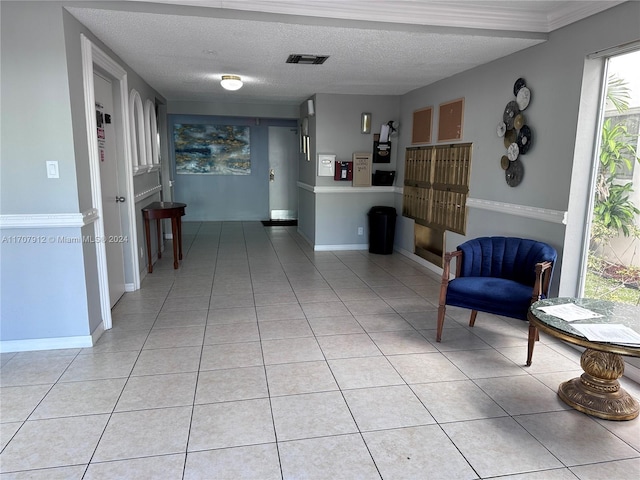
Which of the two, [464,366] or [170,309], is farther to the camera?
[170,309]

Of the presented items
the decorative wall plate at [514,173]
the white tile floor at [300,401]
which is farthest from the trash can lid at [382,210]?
the decorative wall plate at [514,173]

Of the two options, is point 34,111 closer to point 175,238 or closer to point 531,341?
point 175,238

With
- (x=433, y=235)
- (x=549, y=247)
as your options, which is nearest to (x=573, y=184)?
(x=549, y=247)

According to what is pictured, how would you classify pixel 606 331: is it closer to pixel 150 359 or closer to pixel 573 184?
pixel 573 184

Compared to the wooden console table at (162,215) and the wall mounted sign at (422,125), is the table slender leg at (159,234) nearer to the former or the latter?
the wooden console table at (162,215)

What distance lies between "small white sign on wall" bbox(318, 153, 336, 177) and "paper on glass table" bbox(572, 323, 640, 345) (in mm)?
4234

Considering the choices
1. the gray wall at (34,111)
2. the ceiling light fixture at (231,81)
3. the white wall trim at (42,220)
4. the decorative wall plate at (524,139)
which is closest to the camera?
the gray wall at (34,111)

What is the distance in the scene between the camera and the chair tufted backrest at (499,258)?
3145 millimetres

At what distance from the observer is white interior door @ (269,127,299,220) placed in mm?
8797

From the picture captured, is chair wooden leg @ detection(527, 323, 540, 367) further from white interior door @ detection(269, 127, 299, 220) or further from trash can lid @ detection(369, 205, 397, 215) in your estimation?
white interior door @ detection(269, 127, 299, 220)

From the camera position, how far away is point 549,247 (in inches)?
118

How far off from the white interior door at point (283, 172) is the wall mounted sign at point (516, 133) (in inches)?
216

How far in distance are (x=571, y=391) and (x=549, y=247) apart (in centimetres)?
104

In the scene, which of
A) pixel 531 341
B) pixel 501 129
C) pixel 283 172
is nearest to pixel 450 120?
pixel 501 129
